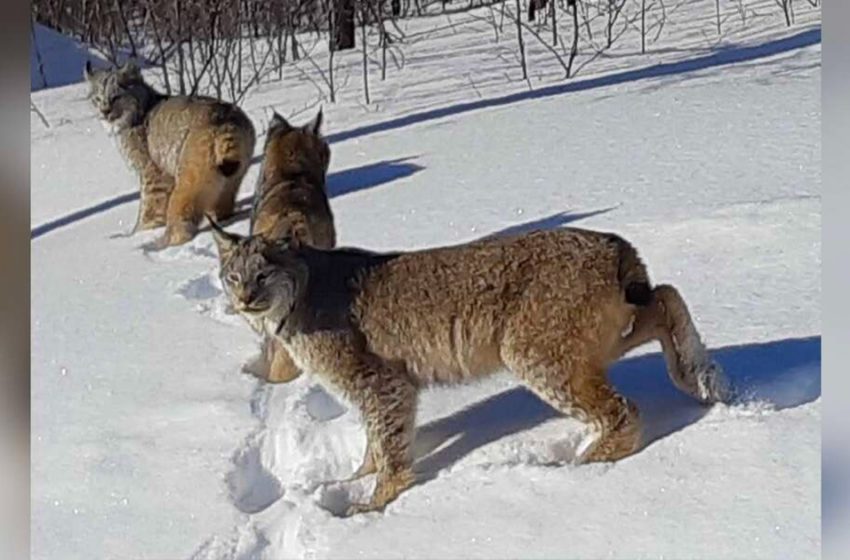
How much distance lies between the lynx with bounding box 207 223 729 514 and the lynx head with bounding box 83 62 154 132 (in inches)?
13.5

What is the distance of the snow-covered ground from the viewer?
Answer: 199cm

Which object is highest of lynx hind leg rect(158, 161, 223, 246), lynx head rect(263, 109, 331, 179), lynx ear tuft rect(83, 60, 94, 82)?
lynx ear tuft rect(83, 60, 94, 82)

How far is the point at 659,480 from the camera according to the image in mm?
1989

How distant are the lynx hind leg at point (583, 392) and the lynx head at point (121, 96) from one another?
78cm

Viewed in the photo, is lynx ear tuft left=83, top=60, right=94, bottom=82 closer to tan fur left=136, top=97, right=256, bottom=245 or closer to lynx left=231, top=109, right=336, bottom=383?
tan fur left=136, top=97, right=256, bottom=245

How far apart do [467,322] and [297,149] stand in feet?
1.37

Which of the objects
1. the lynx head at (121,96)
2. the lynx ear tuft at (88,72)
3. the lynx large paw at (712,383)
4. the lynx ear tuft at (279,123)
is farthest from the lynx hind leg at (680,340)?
the lynx ear tuft at (88,72)

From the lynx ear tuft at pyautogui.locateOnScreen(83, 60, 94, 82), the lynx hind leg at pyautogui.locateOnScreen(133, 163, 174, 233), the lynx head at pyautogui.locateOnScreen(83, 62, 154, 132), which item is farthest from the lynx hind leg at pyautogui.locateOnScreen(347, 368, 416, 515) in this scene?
the lynx ear tuft at pyautogui.locateOnScreen(83, 60, 94, 82)

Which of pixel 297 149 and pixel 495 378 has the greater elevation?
pixel 297 149

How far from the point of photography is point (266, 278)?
208cm

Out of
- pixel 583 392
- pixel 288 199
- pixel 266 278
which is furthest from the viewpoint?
pixel 288 199

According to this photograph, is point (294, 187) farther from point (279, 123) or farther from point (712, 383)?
point (712, 383)

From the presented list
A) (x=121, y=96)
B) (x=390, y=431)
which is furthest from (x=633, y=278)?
(x=121, y=96)

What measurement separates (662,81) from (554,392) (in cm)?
51
